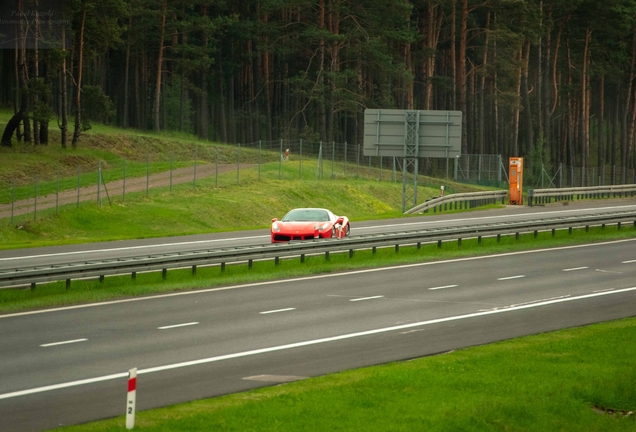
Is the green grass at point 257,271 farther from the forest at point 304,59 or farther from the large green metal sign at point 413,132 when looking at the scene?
the forest at point 304,59

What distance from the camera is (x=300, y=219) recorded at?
31.1m

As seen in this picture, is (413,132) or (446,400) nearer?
(446,400)

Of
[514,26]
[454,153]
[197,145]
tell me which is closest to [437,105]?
[514,26]

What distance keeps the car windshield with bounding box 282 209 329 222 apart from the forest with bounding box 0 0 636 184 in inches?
1081

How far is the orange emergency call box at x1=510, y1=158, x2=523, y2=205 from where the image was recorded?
176ft

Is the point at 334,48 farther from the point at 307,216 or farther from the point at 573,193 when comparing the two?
the point at 307,216

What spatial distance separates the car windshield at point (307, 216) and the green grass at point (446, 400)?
657 inches

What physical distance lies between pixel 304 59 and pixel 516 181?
44.7 m

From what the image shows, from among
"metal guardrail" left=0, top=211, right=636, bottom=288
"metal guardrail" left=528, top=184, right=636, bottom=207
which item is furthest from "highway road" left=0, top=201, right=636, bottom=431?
"metal guardrail" left=528, top=184, right=636, bottom=207

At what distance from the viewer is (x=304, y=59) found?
95688 mm

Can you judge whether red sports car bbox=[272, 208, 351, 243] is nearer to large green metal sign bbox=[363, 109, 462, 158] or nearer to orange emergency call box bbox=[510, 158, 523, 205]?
large green metal sign bbox=[363, 109, 462, 158]

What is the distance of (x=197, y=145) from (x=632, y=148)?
55444mm

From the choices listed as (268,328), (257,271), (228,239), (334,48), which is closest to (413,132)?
(228,239)

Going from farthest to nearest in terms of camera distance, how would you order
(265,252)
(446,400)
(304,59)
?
(304,59) → (265,252) → (446,400)
